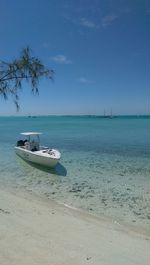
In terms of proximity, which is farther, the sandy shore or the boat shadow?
the boat shadow

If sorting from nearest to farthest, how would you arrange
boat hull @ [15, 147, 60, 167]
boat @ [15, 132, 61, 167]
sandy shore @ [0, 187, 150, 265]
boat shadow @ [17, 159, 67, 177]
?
sandy shore @ [0, 187, 150, 265], boat shadow @ [17, 159, 67, 177], boat hull @ [15, 147, 60, 167], boat @ [15, 132, 61, 167]

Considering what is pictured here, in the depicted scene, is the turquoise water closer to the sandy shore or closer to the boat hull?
the boat hull

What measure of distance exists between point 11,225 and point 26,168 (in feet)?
40.2

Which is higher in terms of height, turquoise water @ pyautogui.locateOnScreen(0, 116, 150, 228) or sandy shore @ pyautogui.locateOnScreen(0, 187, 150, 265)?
sandy shore @ pyautogui.locateOnScreen(0, 187, 150, 265)

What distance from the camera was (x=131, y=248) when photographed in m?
6.21

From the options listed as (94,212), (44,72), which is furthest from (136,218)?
(44,72)

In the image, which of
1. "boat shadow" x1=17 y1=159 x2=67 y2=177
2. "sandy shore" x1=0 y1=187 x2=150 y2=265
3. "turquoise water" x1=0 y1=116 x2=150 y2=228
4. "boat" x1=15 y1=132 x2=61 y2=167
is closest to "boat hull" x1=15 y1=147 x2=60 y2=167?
"boat" x1=15 y1=132 x2=61 y2=167

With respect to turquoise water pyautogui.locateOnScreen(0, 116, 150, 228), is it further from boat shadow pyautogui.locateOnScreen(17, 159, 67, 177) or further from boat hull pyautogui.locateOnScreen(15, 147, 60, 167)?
boat hull pyautogui.locateOnScreen(15, 147, 60, 167)

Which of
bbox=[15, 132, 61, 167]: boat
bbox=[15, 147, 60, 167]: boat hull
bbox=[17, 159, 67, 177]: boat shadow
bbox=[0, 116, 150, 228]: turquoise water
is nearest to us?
bbox=[0, 116, 150, 228]: turquoise water

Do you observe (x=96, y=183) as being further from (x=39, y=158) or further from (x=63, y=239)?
(x=63, y=239)

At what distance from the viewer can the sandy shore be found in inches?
204

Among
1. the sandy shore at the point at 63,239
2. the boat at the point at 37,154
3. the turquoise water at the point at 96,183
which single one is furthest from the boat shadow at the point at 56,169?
the sandy shore at the point at 63,239

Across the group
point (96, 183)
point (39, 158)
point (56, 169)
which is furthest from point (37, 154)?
point (96, 183)

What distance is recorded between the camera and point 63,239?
634 cm
